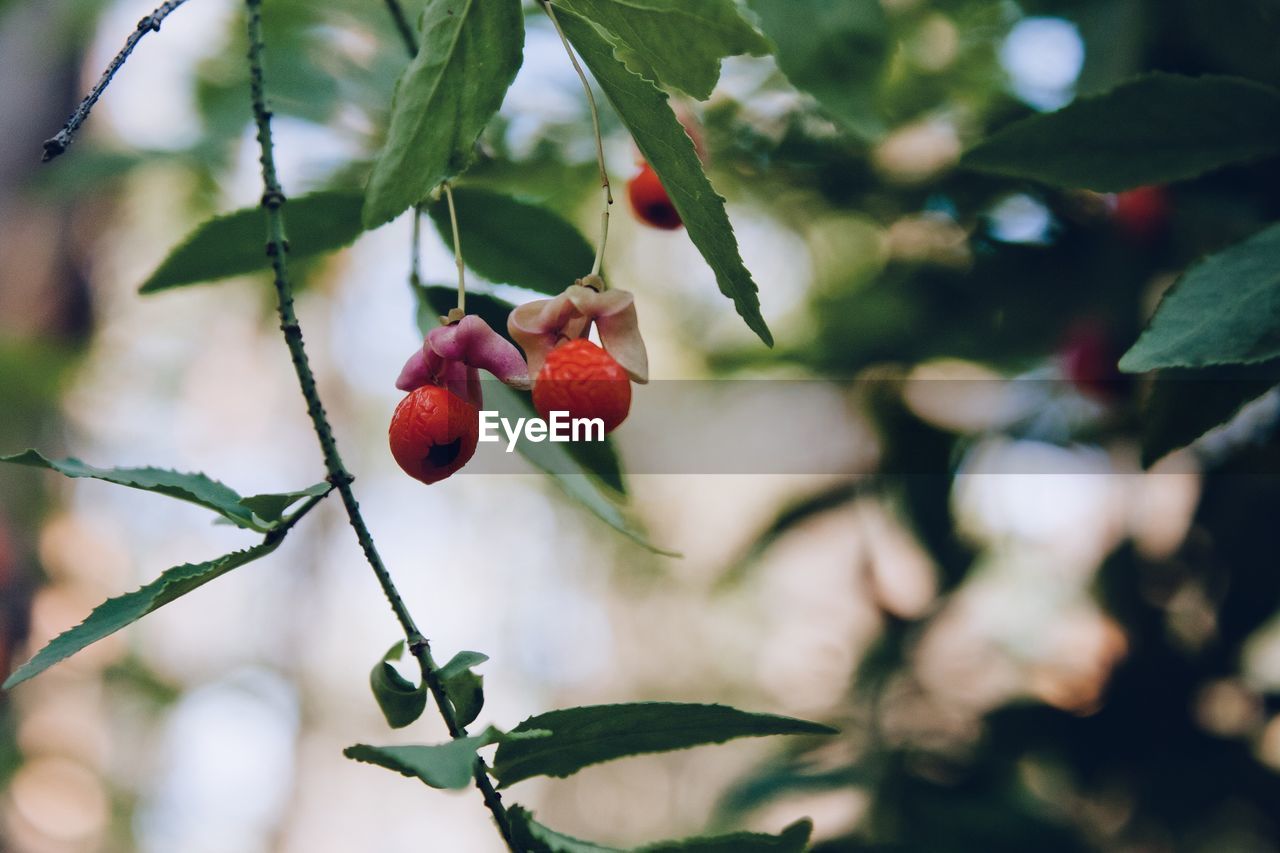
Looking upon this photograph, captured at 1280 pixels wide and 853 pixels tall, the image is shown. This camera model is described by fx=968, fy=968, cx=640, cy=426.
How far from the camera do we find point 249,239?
2.40 feet

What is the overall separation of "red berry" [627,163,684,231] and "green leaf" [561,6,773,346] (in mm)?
244

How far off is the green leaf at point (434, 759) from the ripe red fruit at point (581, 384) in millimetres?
195

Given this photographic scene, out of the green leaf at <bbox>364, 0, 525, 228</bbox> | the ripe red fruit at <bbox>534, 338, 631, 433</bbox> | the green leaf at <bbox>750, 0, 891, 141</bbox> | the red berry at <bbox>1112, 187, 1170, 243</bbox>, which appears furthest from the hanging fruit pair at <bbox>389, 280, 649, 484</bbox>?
the red berry at <bbox>1112, 187, 1170, 243</bbox>

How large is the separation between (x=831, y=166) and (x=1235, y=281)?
78 centimetres

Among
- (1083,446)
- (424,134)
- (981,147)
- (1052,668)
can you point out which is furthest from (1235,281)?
(1052,668)

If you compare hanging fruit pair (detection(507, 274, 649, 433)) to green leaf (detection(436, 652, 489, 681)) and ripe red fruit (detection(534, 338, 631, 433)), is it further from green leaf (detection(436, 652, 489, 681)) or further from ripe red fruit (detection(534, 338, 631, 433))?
green leaf (detection(436, 652, 489, 681))

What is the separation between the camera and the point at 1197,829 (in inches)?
48.5

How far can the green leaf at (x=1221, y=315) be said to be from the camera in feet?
1.63

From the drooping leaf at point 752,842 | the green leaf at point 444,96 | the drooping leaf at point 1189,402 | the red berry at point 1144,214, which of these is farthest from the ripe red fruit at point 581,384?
the red berry at point 1144,214

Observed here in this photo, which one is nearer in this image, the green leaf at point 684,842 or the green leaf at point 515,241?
the green leaf at point 684,842

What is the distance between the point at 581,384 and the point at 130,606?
258 millimetres

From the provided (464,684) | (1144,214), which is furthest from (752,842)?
(1144,214)

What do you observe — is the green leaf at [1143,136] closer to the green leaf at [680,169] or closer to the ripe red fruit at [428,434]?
the green leaf at [680,169]

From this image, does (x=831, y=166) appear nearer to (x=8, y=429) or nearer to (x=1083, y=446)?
(x=1083, y=446)
